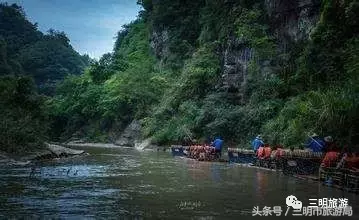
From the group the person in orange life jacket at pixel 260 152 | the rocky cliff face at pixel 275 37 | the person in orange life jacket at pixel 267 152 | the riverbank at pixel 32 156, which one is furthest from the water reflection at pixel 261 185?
the rocky cliff face at pixel 275 37

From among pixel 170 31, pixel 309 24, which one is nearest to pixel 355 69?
pixel 309 24

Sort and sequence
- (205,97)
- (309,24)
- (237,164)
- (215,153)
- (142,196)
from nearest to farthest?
(142,196), (237,164), (215,153), (309,24), (205,97)

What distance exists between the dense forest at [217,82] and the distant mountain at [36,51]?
1246cm

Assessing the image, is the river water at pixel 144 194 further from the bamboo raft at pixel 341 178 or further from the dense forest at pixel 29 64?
the dense forest at pixel 29 64

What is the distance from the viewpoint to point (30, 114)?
108ft

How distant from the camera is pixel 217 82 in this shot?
4675 cm

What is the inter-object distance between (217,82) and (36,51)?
6261 centimetres

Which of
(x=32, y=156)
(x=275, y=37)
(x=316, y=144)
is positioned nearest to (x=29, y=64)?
(x=275, y=37)

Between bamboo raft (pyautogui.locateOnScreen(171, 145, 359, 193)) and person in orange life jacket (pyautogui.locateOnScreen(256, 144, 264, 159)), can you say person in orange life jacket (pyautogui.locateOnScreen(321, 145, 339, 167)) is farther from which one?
person in orange life jacket (pyautogui.locateOnScreen(256, 144, 264, 159))

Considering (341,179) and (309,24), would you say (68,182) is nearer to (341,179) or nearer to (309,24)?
(341,179)

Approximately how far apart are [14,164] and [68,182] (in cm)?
756

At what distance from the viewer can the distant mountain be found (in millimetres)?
96188

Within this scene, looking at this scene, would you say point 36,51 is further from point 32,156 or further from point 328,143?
point 328,143

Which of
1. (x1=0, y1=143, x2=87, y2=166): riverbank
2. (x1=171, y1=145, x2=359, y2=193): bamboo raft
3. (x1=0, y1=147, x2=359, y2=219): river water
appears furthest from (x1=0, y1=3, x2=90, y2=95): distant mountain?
(x1=0, y1=147, x2=359, y2=219): river water
